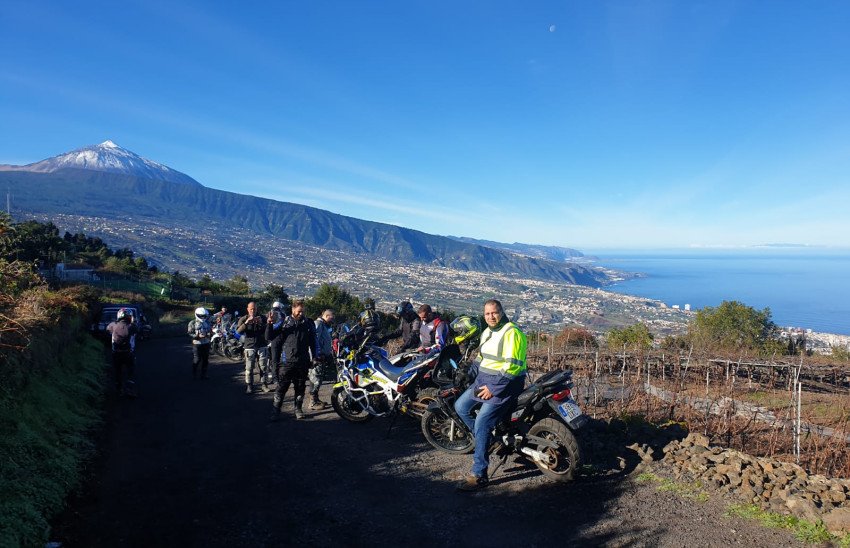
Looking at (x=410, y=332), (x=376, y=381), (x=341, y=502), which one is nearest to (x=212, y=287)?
(x=410, y=332)

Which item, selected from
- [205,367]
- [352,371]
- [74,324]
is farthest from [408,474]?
[74,324]

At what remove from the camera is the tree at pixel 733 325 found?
2842 cm

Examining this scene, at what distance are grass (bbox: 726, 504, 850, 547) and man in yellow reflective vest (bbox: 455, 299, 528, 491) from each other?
2.19 meters

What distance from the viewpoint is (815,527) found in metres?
4.10

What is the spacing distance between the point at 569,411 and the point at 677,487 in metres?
1.25

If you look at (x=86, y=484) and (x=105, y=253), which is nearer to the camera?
(x=86, y=484)

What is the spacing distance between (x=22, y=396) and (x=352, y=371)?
159 inches

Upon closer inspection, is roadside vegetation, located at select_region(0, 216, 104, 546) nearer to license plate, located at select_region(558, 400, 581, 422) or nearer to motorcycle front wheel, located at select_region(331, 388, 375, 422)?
motorcycle front wheel, located at select_region(331, 388, 375, 422)

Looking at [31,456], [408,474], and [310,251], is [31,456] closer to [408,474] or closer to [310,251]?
[408,474]

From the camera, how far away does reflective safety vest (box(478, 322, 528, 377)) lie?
5098mm

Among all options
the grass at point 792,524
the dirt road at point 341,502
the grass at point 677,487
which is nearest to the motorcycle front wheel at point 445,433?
the dirt road at point 341,502

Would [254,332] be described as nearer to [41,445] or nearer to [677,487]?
[41,445]

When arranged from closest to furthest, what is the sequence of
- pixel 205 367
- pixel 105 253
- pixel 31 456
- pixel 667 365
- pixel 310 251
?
pixel 31 456, pixel 205 367, pixel 667 365, pixel 105 253, pixel 310 251

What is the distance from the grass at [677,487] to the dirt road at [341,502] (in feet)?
0.35
